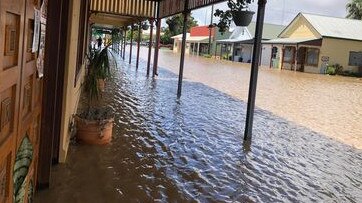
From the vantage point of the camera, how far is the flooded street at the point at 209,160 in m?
4.53

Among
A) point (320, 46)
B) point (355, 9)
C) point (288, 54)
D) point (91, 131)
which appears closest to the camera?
point (91, 131)

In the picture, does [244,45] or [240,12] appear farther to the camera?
[244,45]

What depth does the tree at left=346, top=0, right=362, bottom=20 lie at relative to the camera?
6003 centimetres

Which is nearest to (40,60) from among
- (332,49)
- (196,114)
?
(196,114)

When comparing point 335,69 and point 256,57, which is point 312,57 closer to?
point 335,69

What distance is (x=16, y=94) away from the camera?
7.25ft

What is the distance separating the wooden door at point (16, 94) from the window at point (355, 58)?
39612mm

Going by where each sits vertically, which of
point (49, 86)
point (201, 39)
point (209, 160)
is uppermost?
point (201, 39)

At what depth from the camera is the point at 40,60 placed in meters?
2.95

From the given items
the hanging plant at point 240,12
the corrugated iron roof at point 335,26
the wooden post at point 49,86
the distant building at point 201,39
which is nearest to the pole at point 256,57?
the hanging plant at point 240,12

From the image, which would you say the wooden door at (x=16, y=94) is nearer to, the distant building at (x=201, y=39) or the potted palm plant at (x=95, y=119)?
the potted palm plant at (x=95, y=119)

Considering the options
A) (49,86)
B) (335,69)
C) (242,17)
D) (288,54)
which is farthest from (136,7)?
(288,54)

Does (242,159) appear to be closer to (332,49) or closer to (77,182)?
(77,182)

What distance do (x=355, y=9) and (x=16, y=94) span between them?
213 feet
